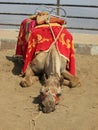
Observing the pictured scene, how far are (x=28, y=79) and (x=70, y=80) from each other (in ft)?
1.98

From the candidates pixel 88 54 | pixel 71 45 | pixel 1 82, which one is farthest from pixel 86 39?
pixel 1 82

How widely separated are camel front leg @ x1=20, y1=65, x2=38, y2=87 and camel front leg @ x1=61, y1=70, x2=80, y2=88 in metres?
0.42

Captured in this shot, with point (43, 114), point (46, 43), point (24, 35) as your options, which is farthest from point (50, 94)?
point (24, 35)

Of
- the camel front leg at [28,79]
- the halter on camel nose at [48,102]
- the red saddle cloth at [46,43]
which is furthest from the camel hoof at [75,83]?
the halter on camel nose at [48,102]

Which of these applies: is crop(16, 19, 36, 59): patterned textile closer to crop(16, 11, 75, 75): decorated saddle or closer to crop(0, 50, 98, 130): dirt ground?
crop(16, 11, 75, 75): decorated saddle

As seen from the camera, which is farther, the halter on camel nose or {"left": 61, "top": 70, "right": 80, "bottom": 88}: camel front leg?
{"left": 61, "top": 70, "right": 80, "bottom": 88}: camel front leg

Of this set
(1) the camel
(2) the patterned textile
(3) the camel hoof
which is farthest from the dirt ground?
(2) the patterned textile

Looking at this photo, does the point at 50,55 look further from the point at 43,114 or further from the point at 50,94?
the point at 43,114

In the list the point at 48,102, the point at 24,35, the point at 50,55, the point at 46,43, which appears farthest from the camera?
the point at 24,35

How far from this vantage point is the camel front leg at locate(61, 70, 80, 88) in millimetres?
6641

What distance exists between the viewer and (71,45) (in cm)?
698

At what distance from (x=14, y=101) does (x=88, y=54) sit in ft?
10.0

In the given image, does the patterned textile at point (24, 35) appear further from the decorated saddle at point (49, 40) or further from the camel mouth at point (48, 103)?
the camel mouth at point (48, 103)

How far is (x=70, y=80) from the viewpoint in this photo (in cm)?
Answer: 671
